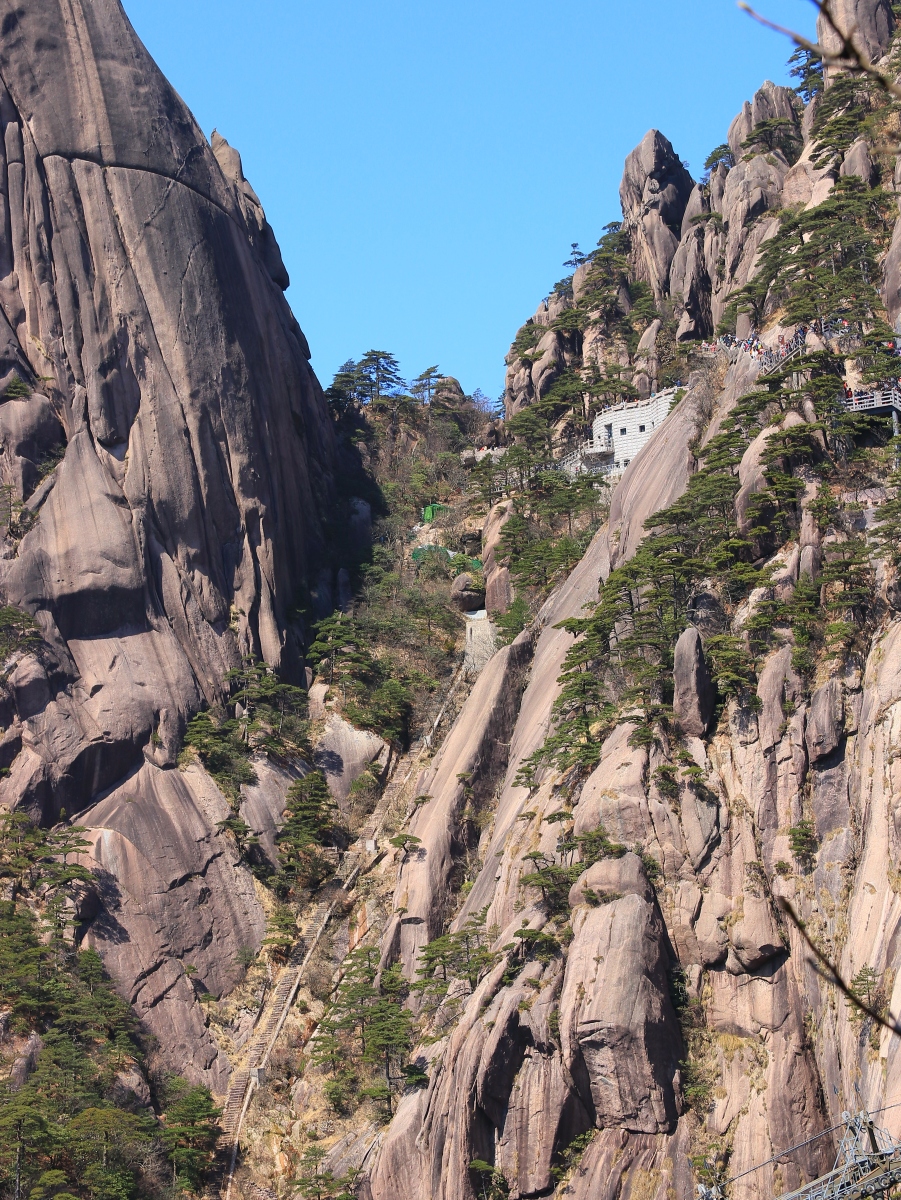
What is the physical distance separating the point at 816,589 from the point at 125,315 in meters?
28.9

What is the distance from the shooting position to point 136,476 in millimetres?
49656

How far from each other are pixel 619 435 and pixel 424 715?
56.5 feet

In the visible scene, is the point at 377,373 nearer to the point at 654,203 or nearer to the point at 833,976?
the point at 654,203

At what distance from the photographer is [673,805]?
35.0 metres

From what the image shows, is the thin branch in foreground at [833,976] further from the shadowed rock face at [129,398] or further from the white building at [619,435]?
the white building at [619,435]

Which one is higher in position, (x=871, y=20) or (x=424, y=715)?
(x=871, y=20)

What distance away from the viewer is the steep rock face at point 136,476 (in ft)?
143

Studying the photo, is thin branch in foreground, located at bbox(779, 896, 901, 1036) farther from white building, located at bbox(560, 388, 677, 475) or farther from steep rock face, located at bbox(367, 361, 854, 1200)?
white building, located at bbox(560, 388, 677, 475)

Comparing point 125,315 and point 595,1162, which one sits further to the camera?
point 125,315

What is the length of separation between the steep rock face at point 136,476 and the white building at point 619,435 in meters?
13.0

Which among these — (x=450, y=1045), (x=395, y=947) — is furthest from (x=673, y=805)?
(x=395, y=947)

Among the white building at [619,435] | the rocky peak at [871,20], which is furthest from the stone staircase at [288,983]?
the rocky peak at [871,20]

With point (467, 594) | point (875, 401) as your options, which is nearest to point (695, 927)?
point (875, 401)

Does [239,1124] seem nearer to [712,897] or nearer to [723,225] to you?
[712,897]
